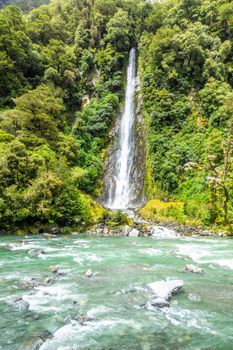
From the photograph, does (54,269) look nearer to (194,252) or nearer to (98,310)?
(98,310)

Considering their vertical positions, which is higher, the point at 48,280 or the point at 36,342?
the point at 48,280

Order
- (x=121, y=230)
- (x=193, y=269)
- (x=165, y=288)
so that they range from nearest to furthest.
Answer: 1. (x=165, y=288)
2. (x=193, y=269)
3. (x=121, y=230)

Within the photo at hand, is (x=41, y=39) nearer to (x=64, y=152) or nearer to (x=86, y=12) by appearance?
(x=86, y=12)

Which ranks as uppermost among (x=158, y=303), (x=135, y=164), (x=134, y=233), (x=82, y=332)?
(x=135, y=164)

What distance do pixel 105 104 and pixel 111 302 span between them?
3561 cm

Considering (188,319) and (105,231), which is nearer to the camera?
(188,319)

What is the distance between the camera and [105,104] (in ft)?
137

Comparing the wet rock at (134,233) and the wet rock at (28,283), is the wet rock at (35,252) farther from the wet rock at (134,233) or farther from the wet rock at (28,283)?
the wet rock at (134,233)

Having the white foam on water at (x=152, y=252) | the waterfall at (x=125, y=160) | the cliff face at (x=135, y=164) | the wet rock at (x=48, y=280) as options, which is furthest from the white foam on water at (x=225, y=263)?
the waterfall at (x=125, y=160)

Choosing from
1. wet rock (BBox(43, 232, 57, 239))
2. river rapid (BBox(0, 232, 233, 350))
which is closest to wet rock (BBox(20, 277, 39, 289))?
river rapid (BBox(0, 232, 233, 350))

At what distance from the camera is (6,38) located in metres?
38.5

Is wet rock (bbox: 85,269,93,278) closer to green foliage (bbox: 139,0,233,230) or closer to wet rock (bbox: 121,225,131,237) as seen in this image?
wet rock (bbox: 121,225,131,237)

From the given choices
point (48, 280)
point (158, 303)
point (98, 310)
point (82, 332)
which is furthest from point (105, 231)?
point (82, 332)

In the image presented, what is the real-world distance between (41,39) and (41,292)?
47727 millimetres
